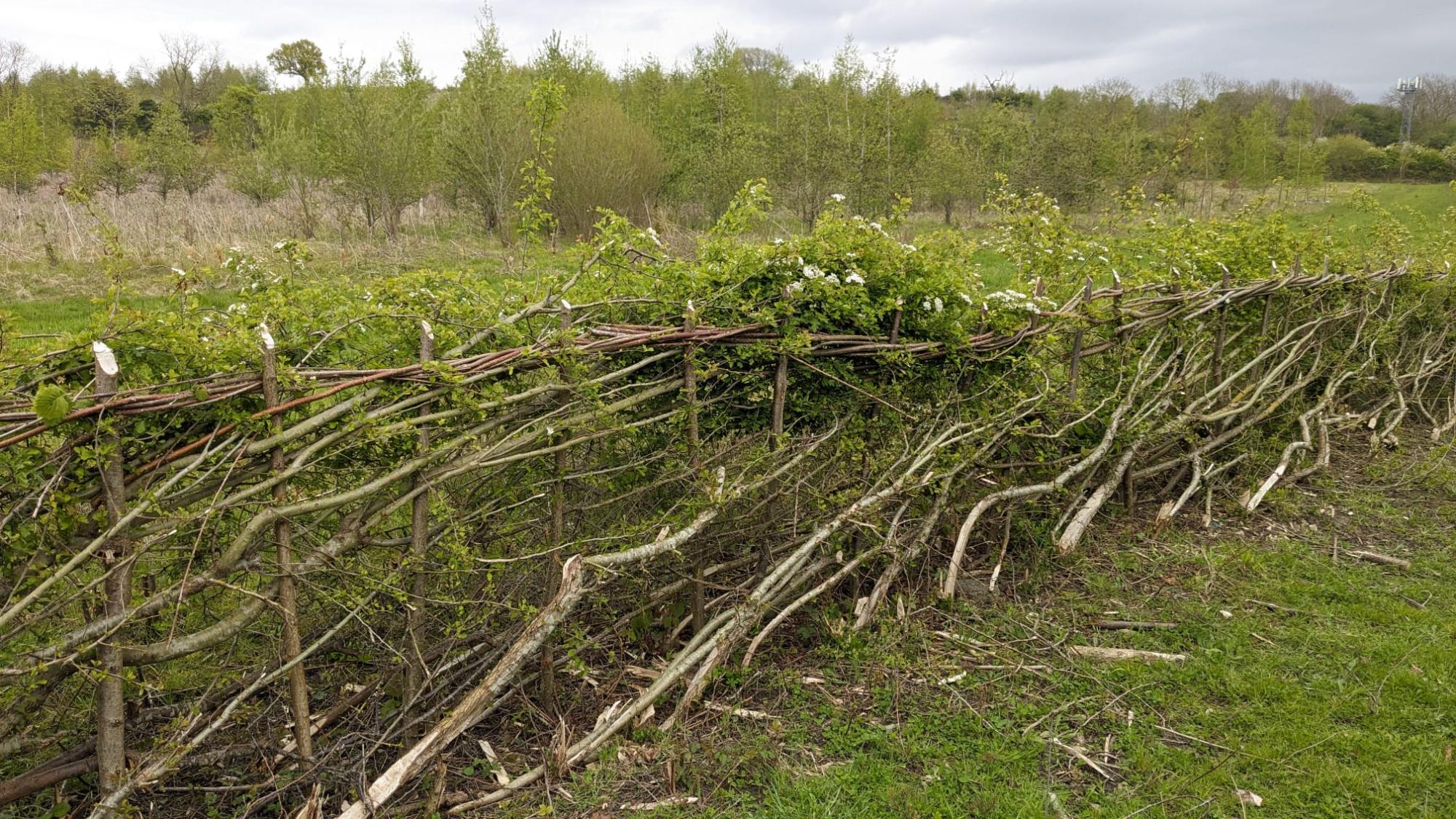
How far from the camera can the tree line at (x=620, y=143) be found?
1908cm

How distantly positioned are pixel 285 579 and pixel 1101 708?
3077mm

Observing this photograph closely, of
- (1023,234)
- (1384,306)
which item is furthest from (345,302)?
(1384,306)

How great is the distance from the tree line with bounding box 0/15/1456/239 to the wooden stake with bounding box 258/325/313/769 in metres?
10.2

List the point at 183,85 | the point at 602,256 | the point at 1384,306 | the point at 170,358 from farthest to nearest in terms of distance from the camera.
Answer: the point at 183,85 < the point at 1384,306 < the point at 602,256 < the point at 170,358

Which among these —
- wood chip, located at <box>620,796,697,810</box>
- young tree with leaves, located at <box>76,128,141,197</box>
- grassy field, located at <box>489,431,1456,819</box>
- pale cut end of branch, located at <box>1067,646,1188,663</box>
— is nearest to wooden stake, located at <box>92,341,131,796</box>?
grassy field, located at <box>489,431,1456,819</box>

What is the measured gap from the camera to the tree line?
62.6 feet

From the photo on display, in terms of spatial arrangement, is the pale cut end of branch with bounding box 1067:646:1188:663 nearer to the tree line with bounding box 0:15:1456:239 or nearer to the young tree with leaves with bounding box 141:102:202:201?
the tree line with bounding box 0:15:1456:239

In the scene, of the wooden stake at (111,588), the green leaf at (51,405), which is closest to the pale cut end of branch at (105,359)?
the wooden stake at (111,588)

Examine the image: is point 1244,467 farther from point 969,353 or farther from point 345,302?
point 345,302

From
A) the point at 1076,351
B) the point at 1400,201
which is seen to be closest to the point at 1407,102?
the point at 1400,201

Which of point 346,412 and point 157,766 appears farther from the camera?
point 346,412

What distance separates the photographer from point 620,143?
20.4m

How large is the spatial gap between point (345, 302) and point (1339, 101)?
65.8 metres

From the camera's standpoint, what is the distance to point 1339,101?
2110 inches
